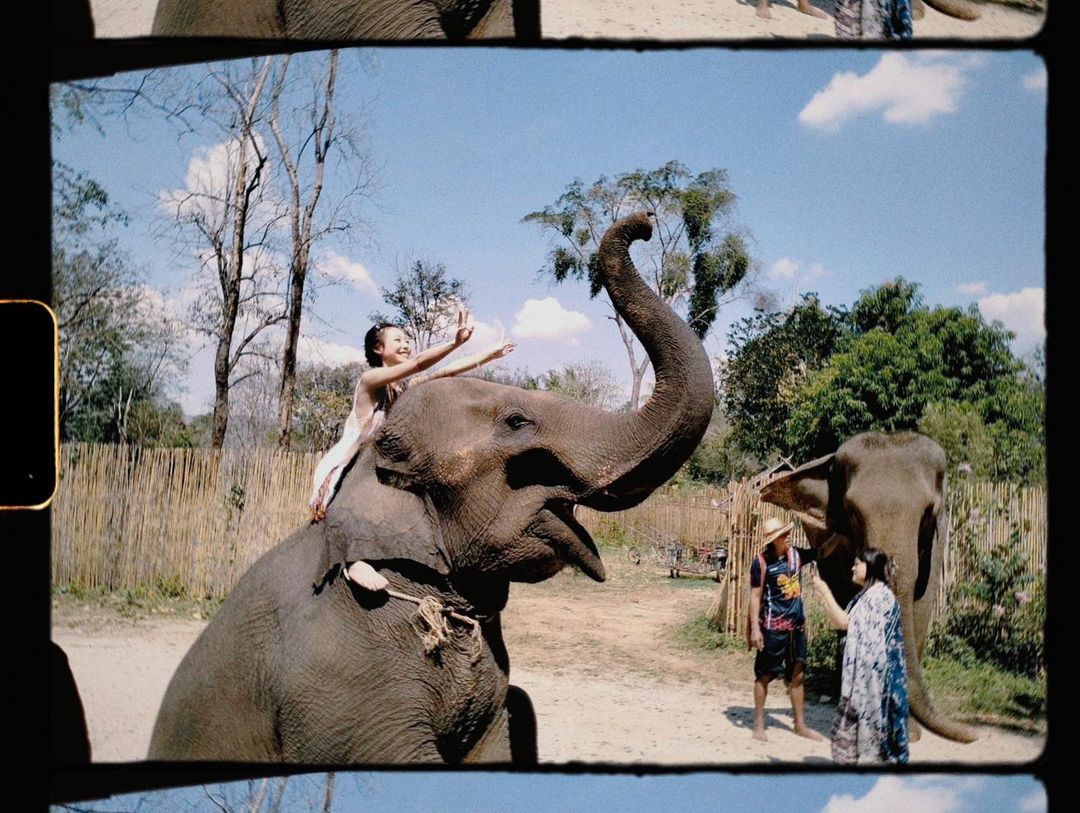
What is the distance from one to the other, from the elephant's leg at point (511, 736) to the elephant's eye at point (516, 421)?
0.62 m

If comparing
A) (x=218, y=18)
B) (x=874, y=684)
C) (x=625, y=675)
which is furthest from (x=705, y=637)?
(x=218, y=18)

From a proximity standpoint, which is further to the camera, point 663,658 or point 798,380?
point 798,380

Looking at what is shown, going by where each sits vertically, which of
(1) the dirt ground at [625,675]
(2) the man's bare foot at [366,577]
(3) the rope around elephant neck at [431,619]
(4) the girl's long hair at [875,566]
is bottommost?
(1) the dirt ground at [625,675]

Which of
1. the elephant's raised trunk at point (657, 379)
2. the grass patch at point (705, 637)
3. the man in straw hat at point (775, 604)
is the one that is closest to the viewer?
the elephant's raised trunk at point (657, 379)

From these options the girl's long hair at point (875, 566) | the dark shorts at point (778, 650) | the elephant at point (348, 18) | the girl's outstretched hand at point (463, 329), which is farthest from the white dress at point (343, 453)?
the dark shorts at point (778, 650)

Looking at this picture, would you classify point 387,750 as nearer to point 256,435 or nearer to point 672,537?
point 256,435

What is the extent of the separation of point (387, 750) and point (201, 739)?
0.45 m

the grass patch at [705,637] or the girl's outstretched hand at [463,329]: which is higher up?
the girl's outstretched hand at [463,329]

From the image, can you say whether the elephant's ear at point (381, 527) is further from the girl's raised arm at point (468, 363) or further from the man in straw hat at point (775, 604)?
the man in straw hat at point (775, 604)

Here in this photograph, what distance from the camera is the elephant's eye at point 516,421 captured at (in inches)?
72.0

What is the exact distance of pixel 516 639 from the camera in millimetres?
8008

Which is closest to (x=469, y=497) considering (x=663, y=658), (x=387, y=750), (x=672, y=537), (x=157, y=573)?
(x=387, y=750)

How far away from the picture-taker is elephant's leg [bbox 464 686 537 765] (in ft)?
6.24

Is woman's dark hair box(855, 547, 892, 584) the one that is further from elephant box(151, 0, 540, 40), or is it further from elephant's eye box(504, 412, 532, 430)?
elephant box(151, 0, 540, 40)
